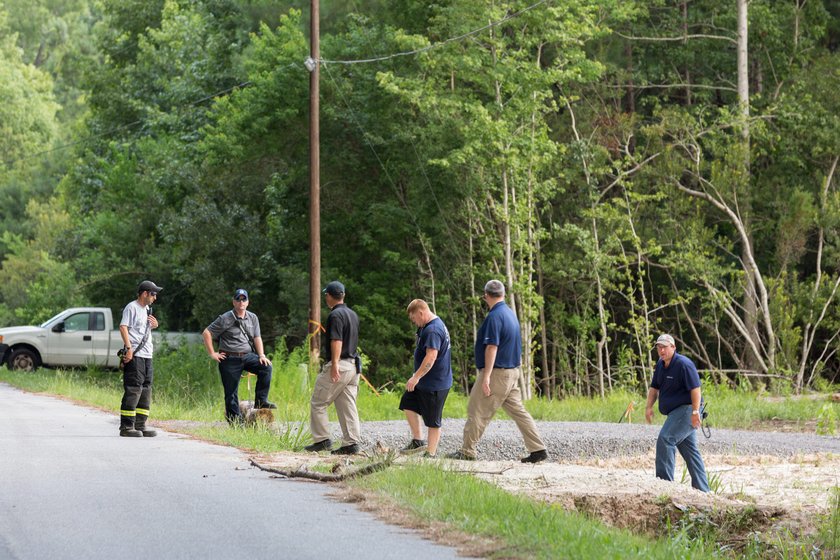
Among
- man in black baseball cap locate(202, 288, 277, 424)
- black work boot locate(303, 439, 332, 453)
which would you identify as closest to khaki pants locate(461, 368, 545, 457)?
black work boot locate(303, 439, 332, 453)

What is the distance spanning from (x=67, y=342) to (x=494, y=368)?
2317 centimetres

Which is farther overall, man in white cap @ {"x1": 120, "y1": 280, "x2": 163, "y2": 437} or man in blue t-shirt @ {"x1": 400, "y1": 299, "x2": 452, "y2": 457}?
man in white cap @ {"x1": 120, "y1": 280, "x2": 163, "y2": 437}

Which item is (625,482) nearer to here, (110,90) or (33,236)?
(110,90)

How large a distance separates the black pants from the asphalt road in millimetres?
1218

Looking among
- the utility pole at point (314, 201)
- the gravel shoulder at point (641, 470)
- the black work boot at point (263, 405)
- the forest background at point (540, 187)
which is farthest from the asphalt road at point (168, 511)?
the forest background at point (540, 187)

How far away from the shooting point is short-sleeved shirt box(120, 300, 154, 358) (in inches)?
607

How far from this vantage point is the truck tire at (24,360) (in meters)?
34.3

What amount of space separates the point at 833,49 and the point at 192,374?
63.9 ft

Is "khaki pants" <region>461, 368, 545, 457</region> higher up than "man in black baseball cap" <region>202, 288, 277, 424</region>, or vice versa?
"man in black baseball cap" <region>202, 288, 277, 424</region>

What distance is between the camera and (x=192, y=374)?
88.1 feet

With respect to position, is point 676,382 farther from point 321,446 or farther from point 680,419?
point 321,446

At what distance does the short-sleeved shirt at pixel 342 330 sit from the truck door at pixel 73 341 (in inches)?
858

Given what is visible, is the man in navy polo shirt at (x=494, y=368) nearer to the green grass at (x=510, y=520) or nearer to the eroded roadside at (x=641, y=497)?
the eroded roadside at (x=641, y=497)

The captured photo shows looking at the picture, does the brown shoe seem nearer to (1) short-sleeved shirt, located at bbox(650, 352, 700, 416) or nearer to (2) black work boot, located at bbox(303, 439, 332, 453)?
(1) short-sleeved shirt, located at bbox(650, 352, 700, 416)
